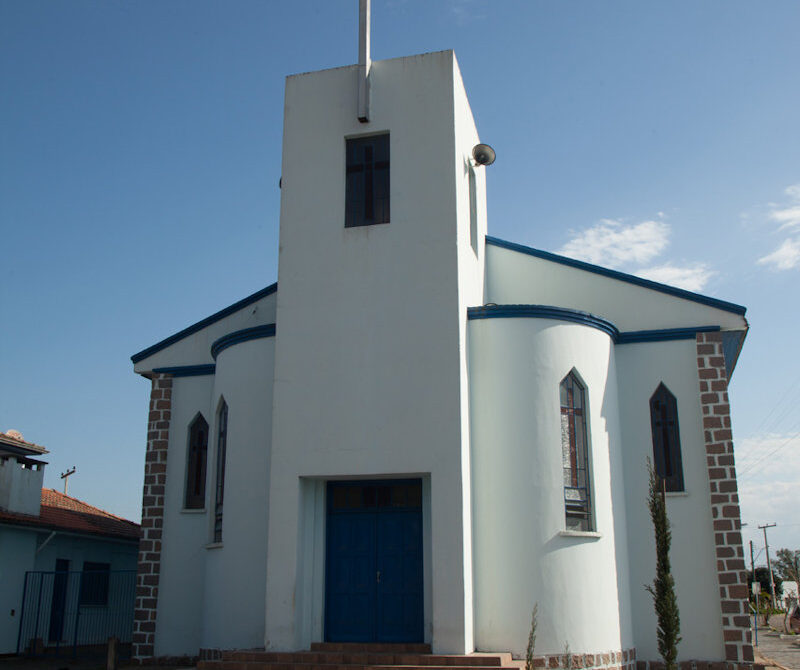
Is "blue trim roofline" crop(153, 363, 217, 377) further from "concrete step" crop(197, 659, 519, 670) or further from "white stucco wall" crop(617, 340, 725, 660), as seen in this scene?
"white stucco wall" crop(617, 340, 725, 660)

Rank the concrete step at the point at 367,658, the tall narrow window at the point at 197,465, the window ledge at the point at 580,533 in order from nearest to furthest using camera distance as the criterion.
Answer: the concrete step at the point at 367,658 < the window ledge at the point at 580,533 < the tall narrow window at the point at 197,465

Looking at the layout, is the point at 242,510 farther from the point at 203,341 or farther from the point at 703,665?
the point at 703,665

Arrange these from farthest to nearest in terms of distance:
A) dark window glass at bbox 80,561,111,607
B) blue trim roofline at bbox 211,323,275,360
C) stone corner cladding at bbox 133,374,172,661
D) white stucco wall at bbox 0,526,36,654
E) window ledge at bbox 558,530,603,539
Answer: dark window glass at bbox 80,561,111,607
white stucco wall at bbox 0,526,36,654
stone corner cladding at bbox 133,374,172,661
blue trim roofline at bbox 211,323,275,360
window ledge at bbox 558,530,603,539

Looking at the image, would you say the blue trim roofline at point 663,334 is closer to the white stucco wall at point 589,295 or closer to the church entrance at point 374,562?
the white stucco wall at point 589,295

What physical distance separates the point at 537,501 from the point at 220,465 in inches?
229

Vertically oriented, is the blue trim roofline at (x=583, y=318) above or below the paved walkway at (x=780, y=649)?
above

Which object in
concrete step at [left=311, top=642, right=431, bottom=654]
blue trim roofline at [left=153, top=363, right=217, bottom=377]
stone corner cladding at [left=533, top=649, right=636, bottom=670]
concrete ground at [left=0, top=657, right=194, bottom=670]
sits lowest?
concrete ground at [left=0, top=657, right=194, bottom=670]

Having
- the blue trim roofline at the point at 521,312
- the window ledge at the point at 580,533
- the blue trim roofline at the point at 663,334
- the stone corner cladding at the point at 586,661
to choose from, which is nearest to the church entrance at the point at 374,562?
the stone corner cladding at the point at 586,661

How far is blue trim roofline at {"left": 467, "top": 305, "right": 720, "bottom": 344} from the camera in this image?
1369 centimetres

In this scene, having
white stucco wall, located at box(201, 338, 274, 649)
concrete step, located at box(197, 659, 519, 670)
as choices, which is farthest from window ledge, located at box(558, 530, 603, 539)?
white stucco wall, located at box(201, 338, 274, 649)

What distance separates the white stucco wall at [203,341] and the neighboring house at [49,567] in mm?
4974

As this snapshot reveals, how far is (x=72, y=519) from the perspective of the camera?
22156 millimetres

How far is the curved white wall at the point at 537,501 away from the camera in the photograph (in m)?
12.5

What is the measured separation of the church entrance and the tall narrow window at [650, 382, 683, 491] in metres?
4.45
